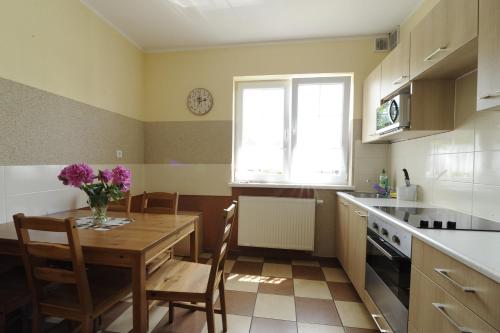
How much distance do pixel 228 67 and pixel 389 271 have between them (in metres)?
2.67

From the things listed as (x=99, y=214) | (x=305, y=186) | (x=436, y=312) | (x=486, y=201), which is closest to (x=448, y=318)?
(x=436, y=312)

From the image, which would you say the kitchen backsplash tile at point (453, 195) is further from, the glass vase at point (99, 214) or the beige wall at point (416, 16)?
the glass vase at point (99, 214)

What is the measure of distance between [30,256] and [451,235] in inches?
80.9

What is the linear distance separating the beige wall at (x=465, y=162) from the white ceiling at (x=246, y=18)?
1.15 meters

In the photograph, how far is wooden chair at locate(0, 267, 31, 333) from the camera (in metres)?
1.28

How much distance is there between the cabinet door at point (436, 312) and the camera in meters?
0.86

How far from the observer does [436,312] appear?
1.04 m

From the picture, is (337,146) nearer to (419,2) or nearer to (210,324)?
(419,2)

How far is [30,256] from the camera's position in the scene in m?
1.21

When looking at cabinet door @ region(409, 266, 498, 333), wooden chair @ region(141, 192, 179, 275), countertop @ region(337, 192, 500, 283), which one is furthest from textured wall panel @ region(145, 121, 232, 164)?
cabinet door @ region(409, 266, 498, 333)

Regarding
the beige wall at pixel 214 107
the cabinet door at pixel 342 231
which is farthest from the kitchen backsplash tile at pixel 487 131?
the beige wall at pixel 214 107

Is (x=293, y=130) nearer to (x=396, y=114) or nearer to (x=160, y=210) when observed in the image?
(x=396, y=114)

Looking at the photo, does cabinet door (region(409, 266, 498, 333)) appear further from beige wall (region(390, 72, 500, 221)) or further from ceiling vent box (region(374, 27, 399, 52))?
ceiling vent box (region(374, 27, 399, 52))

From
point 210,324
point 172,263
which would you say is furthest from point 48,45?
point 210,324
